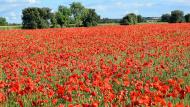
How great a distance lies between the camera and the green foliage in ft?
205

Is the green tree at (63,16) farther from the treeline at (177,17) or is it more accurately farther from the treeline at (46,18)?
the treeline at (177,17)

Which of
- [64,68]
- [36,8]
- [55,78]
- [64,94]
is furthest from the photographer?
[36,8]

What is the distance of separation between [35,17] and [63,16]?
12103 millimetres

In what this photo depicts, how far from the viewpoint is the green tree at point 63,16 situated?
72894 mm

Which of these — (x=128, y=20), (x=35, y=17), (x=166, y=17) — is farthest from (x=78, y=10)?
(x=35, y=17)

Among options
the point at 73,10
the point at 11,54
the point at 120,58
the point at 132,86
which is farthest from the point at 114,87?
the point at 73,10

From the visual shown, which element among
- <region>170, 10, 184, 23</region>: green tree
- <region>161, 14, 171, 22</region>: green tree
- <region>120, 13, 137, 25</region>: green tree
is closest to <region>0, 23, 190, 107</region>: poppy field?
<region>120, 13, 137, 25</region>: green tree

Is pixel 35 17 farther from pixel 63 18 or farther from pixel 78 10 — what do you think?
pixel 78 10

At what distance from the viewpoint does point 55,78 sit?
10344 millimetres

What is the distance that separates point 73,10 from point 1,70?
2925 inches

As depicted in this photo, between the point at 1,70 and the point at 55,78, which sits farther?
the point at 1,70

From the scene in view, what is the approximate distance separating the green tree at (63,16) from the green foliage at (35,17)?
6.04 meters

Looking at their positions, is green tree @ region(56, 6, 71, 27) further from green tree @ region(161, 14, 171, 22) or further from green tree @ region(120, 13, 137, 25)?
green tree @ region(161, 14, 171, 22)

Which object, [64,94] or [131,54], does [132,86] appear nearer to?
[64,94]
